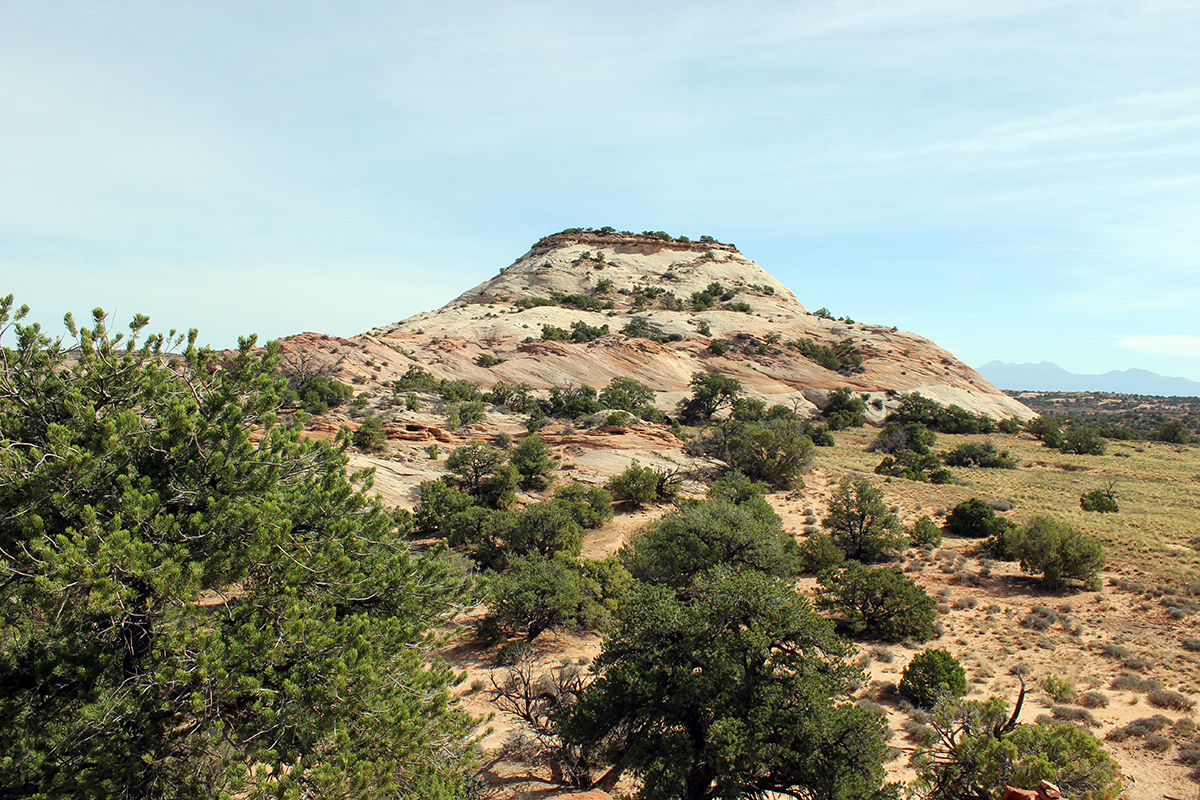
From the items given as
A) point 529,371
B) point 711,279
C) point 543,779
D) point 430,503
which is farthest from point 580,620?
point 711,279

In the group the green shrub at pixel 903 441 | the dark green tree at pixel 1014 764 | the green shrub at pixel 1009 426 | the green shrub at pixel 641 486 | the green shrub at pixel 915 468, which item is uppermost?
the green shrub at pixel 1009 426

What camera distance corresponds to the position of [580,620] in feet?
55.7

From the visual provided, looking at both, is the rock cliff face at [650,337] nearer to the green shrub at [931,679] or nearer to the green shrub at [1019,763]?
the green shrub at [931,679]

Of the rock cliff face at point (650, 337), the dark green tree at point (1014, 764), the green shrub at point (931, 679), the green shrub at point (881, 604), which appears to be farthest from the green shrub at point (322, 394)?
the dark green tree at point (1014, 764)

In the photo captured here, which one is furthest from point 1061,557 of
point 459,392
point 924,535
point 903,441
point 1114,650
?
point 459,392

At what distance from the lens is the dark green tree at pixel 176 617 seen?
633 centimetres

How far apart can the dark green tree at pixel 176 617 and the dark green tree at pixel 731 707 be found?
8.75ft

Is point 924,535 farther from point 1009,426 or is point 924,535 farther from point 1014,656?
point 1009,426

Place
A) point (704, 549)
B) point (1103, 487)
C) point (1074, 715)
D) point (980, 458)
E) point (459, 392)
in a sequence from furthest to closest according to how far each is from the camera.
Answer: point (459, 392), point (980, 458), point (1103, 487), point (704, 549), point (1074, 715)

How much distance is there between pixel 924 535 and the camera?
23.7 m

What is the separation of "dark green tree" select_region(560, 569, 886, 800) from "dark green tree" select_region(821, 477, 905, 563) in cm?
1368

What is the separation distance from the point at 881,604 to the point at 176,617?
16.6 metres

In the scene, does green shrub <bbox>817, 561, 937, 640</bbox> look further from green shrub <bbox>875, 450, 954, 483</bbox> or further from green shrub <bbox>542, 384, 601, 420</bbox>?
green shrub <bbox>542, 384, 601, 420</bbox>

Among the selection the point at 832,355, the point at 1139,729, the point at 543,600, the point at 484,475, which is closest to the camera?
the point at 1139,729
